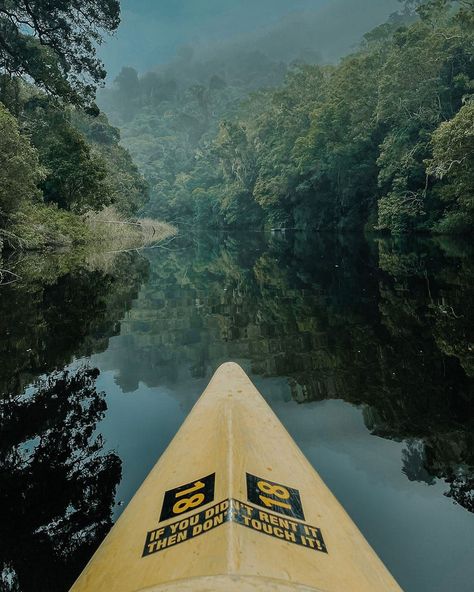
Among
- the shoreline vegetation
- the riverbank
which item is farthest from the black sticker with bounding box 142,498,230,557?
the riverbank

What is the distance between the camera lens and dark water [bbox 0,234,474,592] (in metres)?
2.31

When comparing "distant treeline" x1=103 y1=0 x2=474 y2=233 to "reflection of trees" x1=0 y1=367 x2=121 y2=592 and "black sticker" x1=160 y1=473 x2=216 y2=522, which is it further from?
"black sticker" x1=160 y1=473 x2=216 y2=522

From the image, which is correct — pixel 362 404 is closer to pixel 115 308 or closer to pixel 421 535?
pixel 421 535

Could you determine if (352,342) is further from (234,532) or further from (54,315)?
(54,315)

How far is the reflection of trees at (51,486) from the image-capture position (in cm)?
207

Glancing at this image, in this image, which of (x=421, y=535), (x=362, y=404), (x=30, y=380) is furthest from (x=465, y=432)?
(x=30, y=380)

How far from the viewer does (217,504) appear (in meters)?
1.65

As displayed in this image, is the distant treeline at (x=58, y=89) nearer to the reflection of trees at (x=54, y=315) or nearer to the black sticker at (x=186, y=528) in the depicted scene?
the reflection of trees at (x=54, y=315)

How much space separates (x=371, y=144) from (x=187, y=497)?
2766cm

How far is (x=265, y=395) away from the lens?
13.6 feet

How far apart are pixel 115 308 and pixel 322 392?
15.8 ft

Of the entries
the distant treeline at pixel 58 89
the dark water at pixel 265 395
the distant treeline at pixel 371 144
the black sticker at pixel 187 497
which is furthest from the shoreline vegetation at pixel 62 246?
the distant treeline at pixel 371 144

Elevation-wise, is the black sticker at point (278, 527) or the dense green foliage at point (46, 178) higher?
the dense green foliage at point (46, 178)

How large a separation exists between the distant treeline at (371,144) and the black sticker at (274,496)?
48.2 feet
